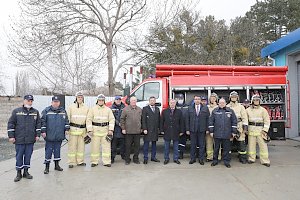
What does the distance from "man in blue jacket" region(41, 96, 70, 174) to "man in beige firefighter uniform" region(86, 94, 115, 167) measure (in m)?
0.67

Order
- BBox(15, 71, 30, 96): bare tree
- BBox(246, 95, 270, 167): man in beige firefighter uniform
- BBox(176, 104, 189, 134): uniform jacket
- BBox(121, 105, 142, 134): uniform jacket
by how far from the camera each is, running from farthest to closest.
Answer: BBox(15, 71, 30, 96): bare tree → BBox(176, 104, 189, 134): uniform jacket → BBox(121, 105, 142, 134): uniform jacket → BBox(246, 95, 270, 167): man in beige firefighter uniform

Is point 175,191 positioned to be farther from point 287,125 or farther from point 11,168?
point 287,125

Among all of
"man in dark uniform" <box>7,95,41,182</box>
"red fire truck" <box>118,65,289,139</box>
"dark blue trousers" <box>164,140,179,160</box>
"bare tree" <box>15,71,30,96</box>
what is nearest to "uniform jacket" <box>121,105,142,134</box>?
"dark blue trousers" <box>164,140,179,160</box>

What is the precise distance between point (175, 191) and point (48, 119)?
3285mm

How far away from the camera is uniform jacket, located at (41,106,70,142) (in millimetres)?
6645

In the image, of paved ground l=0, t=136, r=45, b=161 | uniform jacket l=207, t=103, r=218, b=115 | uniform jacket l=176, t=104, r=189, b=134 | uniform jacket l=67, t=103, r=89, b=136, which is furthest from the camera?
paved ground l=0, t=136, r=45, b=161

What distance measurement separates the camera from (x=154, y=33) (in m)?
20.0

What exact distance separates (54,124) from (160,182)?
2.71m

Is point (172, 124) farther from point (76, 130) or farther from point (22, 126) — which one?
point (22, 126)

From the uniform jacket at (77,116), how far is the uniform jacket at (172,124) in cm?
198

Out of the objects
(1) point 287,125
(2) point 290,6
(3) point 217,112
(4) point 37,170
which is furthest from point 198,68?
(2) point 290,6

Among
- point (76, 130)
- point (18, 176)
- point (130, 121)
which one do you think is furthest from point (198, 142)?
point (18, 176)

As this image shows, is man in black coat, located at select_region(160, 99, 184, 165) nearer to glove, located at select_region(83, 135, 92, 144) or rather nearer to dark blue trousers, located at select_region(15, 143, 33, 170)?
glove, located at select_region(83, 135, 92, 144)

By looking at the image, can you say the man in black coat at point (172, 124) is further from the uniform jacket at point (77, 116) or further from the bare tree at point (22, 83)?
the bare tree at point (22, 83)
